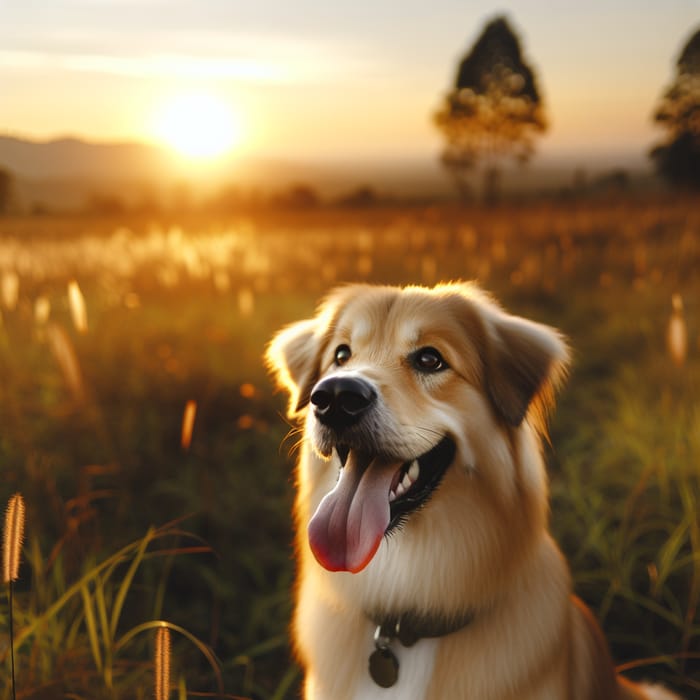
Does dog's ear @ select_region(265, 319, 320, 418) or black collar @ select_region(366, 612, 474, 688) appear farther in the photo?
dog's ear @ select_region(265, 319, 320, 418)

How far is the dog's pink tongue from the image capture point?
2.09 meters

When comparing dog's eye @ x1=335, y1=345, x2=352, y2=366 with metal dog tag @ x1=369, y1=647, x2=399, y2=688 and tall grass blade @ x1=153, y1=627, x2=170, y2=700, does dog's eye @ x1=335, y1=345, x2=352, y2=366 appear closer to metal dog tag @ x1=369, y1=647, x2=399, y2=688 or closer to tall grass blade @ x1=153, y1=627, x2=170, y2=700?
metal dog tag @ x1=369, y1=647, x2=399, y2=688

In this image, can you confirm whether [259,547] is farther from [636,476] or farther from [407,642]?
[636,476]

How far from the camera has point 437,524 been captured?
233 centimetres

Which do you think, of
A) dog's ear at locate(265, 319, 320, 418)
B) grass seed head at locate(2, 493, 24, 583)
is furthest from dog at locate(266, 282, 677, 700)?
grass seed head at locate(2, 493, 24, 583)

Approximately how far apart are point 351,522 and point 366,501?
80 mm

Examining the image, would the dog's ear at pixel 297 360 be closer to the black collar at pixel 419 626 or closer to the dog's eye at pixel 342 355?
the dog's eye at pixel 342 355

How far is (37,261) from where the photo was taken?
7.35m

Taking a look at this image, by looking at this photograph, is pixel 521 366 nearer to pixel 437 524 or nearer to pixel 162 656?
pixel 437 524

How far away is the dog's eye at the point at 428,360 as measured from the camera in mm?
2397

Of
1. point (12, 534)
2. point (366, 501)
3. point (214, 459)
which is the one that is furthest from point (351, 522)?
point (214, 459)

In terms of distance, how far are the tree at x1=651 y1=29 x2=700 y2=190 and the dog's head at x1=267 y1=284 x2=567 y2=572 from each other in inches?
570

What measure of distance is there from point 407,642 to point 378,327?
3.53 feet

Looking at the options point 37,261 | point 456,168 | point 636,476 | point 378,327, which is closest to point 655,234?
point 636,476
